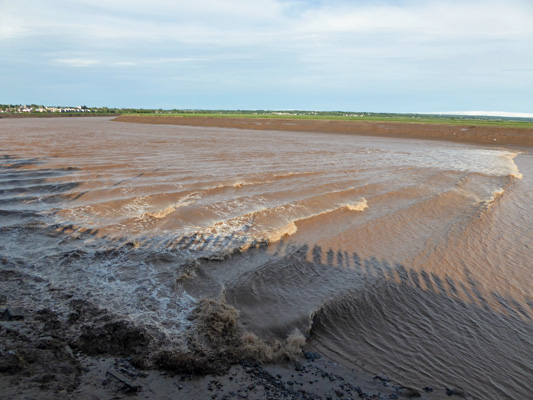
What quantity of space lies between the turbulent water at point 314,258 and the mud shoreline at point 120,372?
1.16 ft

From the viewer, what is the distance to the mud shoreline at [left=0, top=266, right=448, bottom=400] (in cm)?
400

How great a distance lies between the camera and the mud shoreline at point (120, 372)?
400 centimetres

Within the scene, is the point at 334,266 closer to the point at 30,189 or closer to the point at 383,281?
the point at 383,281

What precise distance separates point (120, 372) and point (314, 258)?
4690mm

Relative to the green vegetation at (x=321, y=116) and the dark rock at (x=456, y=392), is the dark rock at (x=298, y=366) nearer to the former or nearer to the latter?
the dark rock at (x=456, y=392)

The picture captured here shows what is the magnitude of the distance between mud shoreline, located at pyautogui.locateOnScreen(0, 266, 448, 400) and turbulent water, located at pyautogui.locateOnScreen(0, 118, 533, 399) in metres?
0.35

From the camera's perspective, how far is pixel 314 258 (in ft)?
26.3

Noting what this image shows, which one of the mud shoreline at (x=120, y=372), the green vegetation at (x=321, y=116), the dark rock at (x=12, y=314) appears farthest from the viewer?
the green vegetation at (x=321, y=116)

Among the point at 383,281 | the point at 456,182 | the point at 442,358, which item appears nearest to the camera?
the point at 442,358

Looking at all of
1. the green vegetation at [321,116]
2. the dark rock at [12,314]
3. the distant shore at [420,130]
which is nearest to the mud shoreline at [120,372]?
the dark rock at [12,314]

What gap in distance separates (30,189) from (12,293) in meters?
7.62

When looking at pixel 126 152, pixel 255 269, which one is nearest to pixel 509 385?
pixel 255 269

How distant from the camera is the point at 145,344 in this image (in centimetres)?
481

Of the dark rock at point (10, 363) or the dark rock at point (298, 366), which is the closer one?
the dark rock at point (10, 363)
